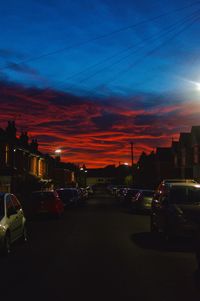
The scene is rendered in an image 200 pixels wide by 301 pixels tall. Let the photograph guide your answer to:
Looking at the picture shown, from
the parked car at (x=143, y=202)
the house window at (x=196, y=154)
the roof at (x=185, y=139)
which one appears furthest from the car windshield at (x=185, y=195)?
the roof at (x=185, y=139)

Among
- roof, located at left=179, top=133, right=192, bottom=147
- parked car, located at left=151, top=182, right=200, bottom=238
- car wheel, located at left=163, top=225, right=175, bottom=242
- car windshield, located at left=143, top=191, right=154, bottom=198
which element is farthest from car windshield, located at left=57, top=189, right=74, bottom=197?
roof, located at left=179, top=133, right=192, bottom=147

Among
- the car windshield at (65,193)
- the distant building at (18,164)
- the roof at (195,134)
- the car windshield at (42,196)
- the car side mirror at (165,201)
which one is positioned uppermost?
the roof at (195,134)

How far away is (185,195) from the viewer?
17250mm

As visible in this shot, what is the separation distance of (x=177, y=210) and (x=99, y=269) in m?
5.45

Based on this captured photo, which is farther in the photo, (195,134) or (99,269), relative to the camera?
(195,134)

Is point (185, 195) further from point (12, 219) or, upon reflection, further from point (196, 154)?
point (196, 154)

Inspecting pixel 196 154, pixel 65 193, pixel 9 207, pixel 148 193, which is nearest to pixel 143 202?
pixel 148 193

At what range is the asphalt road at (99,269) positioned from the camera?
28.7 ft

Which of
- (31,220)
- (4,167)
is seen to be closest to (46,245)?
(31,220)

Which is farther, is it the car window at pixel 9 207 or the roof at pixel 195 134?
the roof at pixel 195 134

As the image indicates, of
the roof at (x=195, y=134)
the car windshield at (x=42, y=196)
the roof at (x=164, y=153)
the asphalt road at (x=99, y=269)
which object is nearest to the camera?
the asphalt road at (x=99, y=269)

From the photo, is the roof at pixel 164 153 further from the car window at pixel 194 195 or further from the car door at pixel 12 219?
the car door at pixel 12 219

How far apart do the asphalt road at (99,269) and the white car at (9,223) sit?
0.31 metres

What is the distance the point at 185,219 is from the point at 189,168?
55388mm
